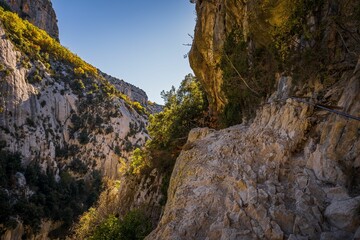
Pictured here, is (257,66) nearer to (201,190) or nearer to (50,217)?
(201,190)

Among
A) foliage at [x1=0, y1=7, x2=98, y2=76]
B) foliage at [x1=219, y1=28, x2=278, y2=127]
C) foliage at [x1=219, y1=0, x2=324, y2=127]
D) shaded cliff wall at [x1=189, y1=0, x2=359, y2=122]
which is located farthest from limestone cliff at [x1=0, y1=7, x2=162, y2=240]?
foliage at [x1=219, y1=0, x2=324, y2=127]

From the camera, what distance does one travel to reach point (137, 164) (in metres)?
25.1

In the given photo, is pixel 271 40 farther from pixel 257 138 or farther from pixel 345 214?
pixel 345 214

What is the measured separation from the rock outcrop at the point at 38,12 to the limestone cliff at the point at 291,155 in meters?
99.8

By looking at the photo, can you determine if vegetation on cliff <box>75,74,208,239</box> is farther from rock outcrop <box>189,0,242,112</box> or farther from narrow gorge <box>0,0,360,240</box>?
rock outcrop <box>189,0,242,112</box>

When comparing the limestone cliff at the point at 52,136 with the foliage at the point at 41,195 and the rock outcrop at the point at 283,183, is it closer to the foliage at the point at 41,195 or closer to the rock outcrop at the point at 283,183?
the foliage at the point at 41,195

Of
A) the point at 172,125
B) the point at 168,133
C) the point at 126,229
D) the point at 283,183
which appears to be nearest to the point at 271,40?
the point at 283,183

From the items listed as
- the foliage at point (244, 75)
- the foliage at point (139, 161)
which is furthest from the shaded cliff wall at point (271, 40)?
the foliage at point (139, 161)

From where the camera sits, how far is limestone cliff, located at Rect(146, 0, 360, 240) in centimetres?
568

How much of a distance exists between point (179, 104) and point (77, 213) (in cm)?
4201

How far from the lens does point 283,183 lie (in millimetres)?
7082

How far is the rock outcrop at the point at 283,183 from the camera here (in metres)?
5.45

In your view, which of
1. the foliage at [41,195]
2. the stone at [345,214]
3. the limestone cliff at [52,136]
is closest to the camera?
the stone at [345,214]

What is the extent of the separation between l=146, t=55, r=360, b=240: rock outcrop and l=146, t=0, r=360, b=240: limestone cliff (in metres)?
0.02
